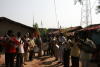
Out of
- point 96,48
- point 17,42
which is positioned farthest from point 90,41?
point 17,42

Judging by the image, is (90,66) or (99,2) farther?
(99,2)

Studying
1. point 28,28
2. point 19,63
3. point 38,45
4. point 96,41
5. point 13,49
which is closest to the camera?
point 96,41

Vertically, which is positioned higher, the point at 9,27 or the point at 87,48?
the point at 9,27

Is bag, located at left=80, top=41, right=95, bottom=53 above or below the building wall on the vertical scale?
below

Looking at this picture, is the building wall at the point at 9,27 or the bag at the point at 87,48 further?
the building wall at the point at 9,27

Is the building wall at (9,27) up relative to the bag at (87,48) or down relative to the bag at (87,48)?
up

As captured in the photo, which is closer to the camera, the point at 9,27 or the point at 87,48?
the point at 87,48

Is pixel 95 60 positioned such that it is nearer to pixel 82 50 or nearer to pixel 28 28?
pixel 82 50

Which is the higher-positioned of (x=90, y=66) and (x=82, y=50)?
(x=82, y=50)

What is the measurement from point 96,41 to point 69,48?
324cm

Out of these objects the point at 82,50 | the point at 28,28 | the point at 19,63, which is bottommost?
the point at 19,63

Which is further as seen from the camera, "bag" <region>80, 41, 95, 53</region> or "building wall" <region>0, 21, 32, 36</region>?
"building wall" <region>0, 21, 32, 36</region>

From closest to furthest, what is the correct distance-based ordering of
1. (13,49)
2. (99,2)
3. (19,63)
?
(13,49) < (19,63) < (99,2)

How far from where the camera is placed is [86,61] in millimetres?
8977
